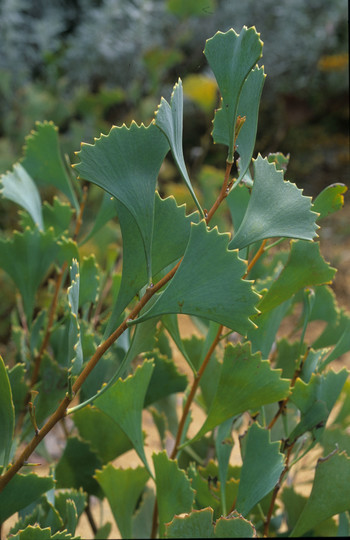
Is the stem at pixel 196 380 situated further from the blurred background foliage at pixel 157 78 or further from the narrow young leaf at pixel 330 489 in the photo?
the blurred background foliage at pixel 157 78

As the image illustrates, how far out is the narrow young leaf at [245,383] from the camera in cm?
39

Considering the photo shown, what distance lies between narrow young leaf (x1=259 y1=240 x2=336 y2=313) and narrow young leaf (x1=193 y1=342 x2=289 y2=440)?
0.03 metres

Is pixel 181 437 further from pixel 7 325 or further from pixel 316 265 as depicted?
pixel 7 325

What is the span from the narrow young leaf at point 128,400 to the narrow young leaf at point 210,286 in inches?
3.4

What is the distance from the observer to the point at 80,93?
2.27 m

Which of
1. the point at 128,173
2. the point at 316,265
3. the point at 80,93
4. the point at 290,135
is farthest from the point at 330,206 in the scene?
the point at 80,93

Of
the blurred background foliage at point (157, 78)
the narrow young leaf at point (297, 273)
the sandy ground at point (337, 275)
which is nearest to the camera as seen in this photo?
the narrow young leaf at point (297, 273)

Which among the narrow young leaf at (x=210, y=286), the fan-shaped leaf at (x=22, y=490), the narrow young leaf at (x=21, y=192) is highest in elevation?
the narrow young leaf at (x=21, y=192)

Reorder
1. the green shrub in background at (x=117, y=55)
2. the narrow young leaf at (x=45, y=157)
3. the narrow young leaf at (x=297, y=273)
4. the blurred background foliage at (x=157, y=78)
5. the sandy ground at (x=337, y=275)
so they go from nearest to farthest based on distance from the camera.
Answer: the narrow young leaf at (x=297, y=273)
the narrow young leaf at (x=45, y=157)
the sandy ground at (x=337, y=275)
the blurred background foliage at (x=157, y=78)
the green shrub in background at (x=117, y=55)

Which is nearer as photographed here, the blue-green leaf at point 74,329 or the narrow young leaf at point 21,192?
the blue-green leaf at point 74,329

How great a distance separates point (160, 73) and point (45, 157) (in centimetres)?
177

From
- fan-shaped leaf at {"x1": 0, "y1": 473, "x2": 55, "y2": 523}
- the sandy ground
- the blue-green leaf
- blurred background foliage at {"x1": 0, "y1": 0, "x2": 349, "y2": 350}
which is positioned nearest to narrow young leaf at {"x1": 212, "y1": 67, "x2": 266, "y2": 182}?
the blue-green leaf

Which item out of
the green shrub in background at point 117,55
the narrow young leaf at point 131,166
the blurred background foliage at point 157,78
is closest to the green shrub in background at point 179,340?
the narrow young leaf at point 131,166

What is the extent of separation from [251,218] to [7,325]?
1.31m
